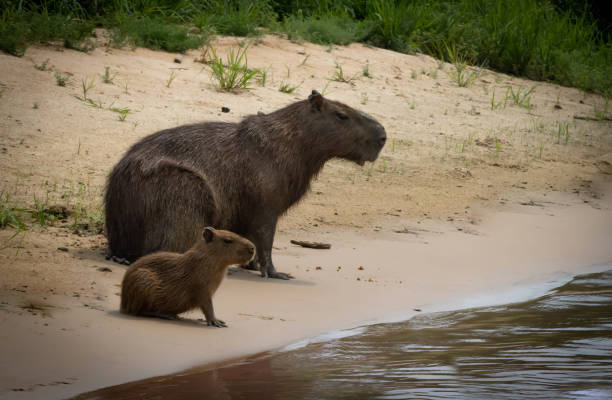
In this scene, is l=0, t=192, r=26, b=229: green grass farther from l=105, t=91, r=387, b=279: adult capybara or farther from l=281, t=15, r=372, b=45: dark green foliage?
l=281, t=15, r=372, b=45: dark green foliage

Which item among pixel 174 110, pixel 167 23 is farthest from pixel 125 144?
→ pixel 167 23

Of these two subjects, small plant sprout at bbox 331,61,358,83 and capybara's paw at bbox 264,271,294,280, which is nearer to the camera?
capybara's paw at bbox 264,271,294,280

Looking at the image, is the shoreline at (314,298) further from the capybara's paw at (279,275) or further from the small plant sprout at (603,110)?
the small plant sprout at (603,110)

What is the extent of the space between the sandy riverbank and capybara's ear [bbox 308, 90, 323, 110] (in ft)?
3.35

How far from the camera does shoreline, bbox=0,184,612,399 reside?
141 inches

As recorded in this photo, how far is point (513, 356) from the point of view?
164 inches

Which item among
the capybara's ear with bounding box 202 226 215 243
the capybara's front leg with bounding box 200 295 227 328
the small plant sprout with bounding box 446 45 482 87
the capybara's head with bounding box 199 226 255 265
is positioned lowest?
the capybara's front leg with bounding box 200 295 227 328

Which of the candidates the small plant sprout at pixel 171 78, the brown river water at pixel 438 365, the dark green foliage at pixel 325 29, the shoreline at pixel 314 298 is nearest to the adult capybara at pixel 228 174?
the shoreline at pixel 314 298

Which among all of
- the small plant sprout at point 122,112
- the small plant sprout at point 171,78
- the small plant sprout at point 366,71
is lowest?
the small plant sprout at point 122,112

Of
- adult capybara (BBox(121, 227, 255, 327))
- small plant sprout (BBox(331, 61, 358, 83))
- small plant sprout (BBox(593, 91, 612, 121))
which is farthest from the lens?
small plant sprout (BBox(593, 91, 612, 121))

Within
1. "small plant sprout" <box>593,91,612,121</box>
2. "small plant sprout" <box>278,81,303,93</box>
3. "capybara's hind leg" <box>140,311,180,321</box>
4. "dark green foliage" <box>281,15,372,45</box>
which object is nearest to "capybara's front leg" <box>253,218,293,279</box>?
"capybara's hind leg" <box>140,311,180,321</box>

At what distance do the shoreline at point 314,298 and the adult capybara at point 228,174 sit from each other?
32 cm

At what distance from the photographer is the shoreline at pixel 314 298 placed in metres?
3.58

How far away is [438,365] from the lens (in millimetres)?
3988
